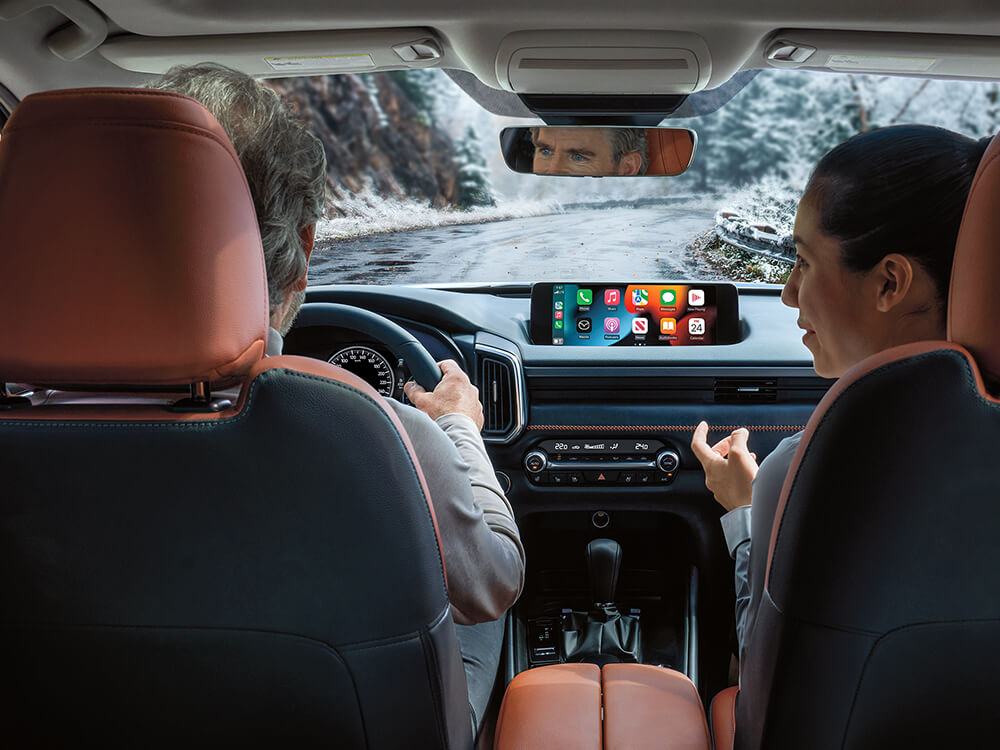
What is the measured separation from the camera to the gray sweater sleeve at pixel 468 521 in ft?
4.73

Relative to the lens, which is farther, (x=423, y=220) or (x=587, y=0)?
(x=423, y=220)

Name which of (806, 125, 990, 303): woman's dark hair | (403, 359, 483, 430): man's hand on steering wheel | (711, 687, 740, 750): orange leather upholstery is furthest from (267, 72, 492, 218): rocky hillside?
(711, 687, 740, 750): orange leather upholstery

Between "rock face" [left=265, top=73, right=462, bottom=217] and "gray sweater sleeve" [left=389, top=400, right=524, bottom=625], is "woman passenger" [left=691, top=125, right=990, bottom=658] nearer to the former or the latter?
"gray sweater sleeve" [left=389, top=400, right=524, bottom=625]

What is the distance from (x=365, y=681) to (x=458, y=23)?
1971mm

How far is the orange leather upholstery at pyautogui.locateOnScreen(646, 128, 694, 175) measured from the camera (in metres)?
3.00

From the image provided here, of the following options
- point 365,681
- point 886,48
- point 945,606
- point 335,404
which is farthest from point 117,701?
point 886,48

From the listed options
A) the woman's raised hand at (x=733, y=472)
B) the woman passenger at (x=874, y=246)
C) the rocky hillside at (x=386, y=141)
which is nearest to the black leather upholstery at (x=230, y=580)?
the woman passenger at (x=874, y=246)

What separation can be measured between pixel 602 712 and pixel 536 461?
157 cm

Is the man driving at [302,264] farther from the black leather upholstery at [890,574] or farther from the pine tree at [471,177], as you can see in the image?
the pine tree at [471,177]

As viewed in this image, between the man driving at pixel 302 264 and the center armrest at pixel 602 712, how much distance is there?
0.62 ft

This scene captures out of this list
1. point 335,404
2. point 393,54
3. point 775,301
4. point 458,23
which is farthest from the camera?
point 775,301

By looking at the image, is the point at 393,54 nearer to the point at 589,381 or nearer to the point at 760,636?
the point at 589,381

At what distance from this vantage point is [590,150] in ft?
9.87

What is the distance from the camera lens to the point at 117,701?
4.28 ft
